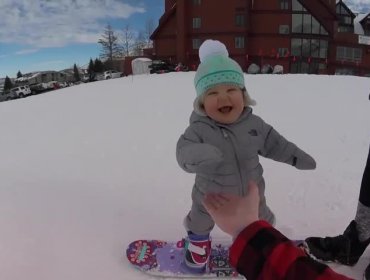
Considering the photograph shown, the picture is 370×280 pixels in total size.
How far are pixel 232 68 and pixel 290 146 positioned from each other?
0.62 meters

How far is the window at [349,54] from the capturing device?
110 feet

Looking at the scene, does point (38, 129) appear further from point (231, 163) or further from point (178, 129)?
point (231, 163)

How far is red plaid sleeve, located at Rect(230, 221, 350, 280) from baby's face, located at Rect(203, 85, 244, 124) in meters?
1.41

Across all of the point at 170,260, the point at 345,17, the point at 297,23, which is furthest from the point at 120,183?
the point at 345,17

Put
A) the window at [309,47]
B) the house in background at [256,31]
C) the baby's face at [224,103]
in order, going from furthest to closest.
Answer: the window at [309,47]
the house in background at [256,31]
the baby's face at [224,103]

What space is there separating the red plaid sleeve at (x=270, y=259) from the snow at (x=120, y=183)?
183cm

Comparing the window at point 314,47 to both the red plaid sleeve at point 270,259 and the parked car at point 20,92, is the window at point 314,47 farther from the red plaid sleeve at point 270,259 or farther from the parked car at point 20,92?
the red plaid sleeve at point 270,259

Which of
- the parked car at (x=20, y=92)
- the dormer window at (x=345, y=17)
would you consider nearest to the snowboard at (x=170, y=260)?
the parked car at (x=20, y=92)

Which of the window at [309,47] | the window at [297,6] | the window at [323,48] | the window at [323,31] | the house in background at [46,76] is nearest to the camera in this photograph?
the window at [297,6]

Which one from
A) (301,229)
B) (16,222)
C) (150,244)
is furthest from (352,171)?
(16,222)

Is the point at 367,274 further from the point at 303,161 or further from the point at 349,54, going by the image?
the point at 349,54

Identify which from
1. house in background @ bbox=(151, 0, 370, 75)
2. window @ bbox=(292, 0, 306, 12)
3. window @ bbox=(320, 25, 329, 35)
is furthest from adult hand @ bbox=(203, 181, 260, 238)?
window @ bbox=(320, 25, 329, 35)

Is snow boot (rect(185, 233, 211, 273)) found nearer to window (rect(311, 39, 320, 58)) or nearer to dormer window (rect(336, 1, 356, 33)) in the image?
window (rect(311, 39, 320, 58))

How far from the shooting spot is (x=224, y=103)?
2.37m
